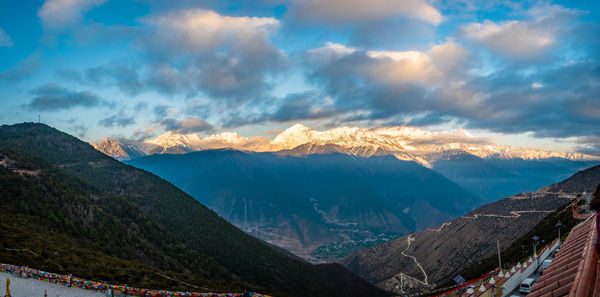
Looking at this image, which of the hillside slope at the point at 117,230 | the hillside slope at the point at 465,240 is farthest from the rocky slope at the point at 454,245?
the hillside slope at the point at 117,230

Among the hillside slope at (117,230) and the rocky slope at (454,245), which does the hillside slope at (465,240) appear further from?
the hillside slope at (117,230)

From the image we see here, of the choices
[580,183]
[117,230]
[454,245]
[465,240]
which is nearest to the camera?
[117,230]

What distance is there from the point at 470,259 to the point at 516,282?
12047 cm

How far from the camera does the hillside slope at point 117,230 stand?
58.6 m

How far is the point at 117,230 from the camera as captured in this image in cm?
9425

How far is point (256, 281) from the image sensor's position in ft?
368

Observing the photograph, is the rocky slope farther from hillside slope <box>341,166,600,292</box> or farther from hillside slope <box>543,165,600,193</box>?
hillside slope <box>543,165,600,193</box>

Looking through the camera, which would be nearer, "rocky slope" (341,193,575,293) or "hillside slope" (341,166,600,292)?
"hillside slope" (341,166,600,292)

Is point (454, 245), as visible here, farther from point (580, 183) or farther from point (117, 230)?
point (117, 230)

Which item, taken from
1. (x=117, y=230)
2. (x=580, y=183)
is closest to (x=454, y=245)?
(x=580, y=183)

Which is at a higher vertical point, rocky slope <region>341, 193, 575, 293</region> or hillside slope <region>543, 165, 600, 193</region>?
hillside slope <region>543, 165, 600, 193</region>

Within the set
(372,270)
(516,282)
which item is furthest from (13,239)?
(372,270)

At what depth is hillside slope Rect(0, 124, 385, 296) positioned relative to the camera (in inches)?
2306

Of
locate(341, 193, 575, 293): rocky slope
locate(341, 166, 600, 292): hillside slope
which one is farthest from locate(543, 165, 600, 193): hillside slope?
locate(341, 193, 575, 293): rocky slope
